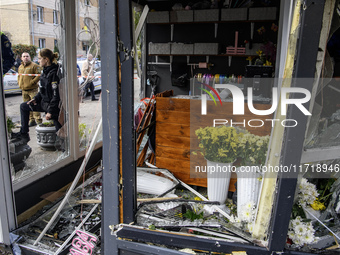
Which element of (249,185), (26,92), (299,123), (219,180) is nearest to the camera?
(299,123)

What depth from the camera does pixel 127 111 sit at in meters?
1.71

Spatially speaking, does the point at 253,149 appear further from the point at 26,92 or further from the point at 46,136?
the point at 26,92

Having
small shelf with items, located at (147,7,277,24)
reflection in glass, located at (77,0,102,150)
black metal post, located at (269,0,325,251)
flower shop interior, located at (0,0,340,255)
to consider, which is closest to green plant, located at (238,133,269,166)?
flower shop interior, located at (0,0,340,255)

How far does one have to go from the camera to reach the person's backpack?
2566 mm

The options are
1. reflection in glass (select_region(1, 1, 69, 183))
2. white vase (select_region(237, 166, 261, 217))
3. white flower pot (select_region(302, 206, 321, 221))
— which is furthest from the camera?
reflection in glass (select_region(1, 1, 69, 183))

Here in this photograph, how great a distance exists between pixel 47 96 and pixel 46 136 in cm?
47

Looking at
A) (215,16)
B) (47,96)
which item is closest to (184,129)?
(47,96)

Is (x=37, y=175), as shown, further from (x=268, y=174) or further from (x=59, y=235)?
(x=268, y=174)

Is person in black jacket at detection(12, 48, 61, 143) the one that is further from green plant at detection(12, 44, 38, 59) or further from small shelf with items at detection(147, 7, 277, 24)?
small shelf with items at detection(147, 7, 277, 24)

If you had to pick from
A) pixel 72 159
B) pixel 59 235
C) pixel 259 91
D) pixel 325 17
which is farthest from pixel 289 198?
pixel 72 159

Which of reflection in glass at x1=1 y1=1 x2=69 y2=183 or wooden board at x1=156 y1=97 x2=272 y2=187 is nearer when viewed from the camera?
reflection in glass at x1=1 y1=1 x2=69 y2=183

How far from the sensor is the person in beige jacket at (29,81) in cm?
292

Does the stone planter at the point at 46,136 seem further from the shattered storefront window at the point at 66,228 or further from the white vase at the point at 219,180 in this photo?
the white vase at the point at 219,180

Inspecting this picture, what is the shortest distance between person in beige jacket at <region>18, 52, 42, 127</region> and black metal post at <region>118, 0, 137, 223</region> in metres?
1.76
